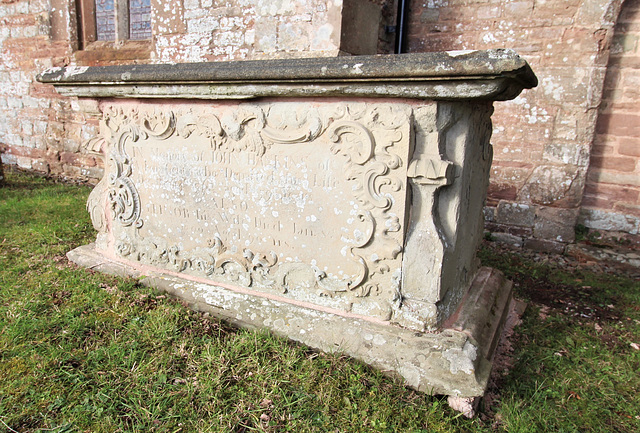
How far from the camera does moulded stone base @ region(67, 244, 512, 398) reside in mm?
2080

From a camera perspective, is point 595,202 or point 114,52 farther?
point 114,52

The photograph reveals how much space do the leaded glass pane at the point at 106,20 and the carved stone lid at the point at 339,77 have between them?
4114 millimetres

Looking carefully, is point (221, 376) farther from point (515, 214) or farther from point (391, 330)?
point (515, 214)

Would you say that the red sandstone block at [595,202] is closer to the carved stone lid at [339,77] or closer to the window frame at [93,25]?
the carved stone lid at [339,77]

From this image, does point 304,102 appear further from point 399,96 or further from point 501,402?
point 501,402

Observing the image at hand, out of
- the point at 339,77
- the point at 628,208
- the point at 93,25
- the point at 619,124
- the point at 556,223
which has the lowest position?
the point at 556,223

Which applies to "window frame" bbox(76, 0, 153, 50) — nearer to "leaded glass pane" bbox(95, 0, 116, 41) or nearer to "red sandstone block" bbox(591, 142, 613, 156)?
"leaded glass pane" bbox(95, 0, 116, 41)

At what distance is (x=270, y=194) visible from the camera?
8.40 ft

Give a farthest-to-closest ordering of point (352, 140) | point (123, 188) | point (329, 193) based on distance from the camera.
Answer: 1. point (123, 188)
2. point (329, 193)
3. point (352, 140)

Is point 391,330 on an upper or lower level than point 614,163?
lower

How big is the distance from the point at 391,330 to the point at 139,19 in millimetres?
5979

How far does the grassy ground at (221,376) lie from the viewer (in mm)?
1902

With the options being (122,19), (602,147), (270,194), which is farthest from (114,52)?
(602,147)

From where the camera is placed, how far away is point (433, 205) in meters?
2.18
